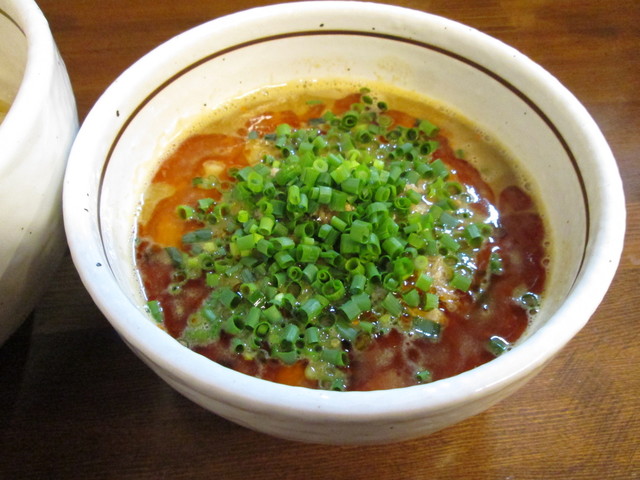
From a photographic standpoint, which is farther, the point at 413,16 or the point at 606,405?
the point at 413,16

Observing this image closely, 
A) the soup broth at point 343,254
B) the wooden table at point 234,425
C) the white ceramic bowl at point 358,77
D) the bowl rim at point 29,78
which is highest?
the bowl rim at point 29,78

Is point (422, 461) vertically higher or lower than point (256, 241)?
lower

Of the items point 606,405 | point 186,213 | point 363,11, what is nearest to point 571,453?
point 606,405

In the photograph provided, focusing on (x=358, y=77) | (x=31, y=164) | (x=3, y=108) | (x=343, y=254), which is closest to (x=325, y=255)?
(x=343, y=254)

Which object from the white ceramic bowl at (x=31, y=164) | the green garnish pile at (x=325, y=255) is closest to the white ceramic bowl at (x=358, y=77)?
the white ceramic bowl at (x=31, y=164)

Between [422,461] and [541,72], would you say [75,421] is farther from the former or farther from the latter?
[541,72]

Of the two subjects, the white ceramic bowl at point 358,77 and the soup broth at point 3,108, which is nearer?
the white ceramic bowl at point 358,77

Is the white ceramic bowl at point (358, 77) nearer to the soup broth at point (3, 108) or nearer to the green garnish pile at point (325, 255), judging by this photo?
the green garnish pile at point (325, 255)
